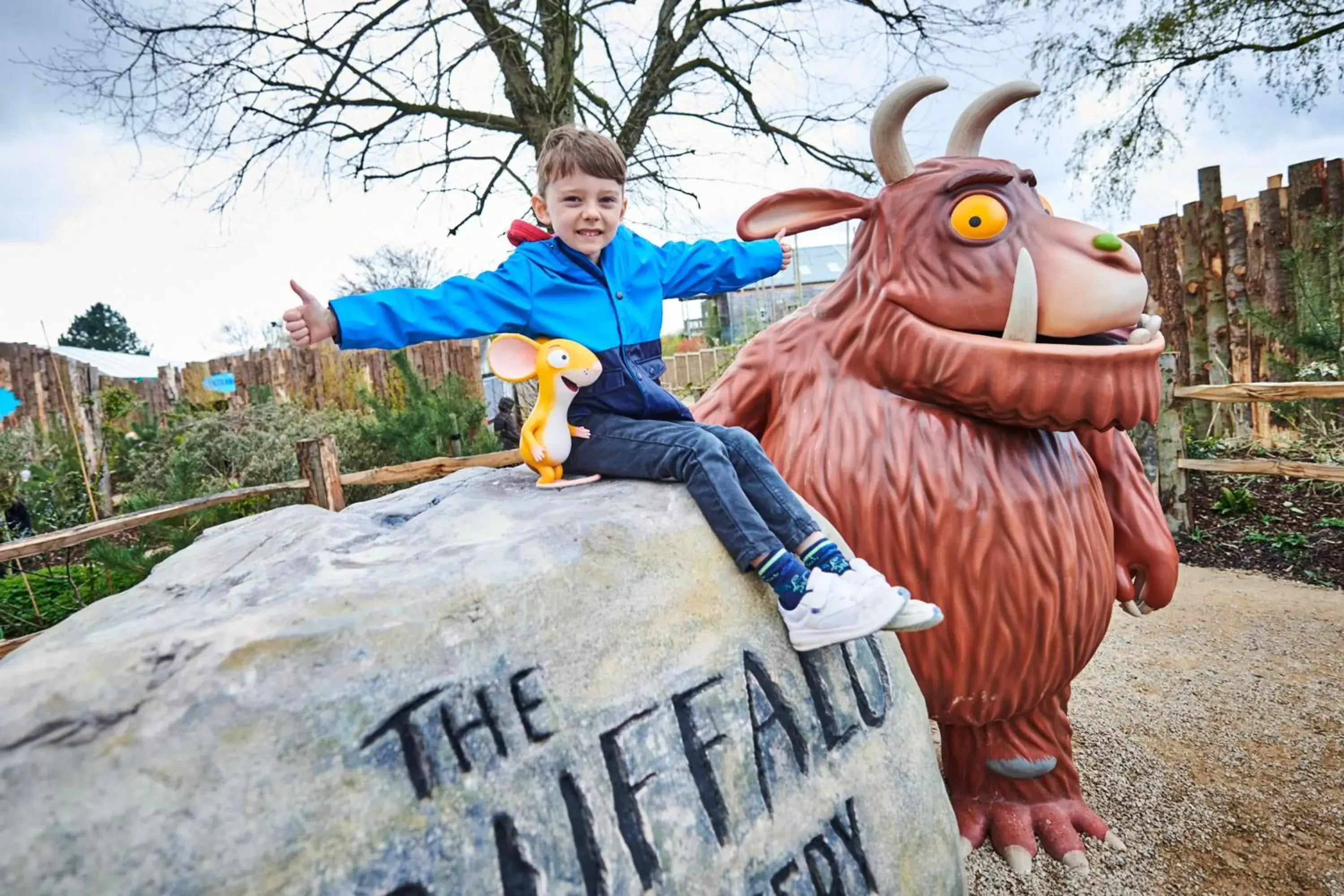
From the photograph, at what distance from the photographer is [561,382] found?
153 centimetres

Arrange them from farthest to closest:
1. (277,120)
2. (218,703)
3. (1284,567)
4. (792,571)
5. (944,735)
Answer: (277,120) → (1284,567) → (944,735) → (792,571) → (218,703)

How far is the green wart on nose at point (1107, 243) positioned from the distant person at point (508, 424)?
335 centimetres

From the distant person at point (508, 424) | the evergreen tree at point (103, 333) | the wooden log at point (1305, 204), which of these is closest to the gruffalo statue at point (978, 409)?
the distant person at point (508, 424)

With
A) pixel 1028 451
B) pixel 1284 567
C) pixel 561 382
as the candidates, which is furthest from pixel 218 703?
pixel 1284 567

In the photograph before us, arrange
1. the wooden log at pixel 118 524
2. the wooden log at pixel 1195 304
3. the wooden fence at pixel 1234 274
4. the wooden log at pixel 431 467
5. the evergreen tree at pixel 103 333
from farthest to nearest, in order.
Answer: the evergreen tree at pixel 103 333 < the wooden log at pixel 1195 304 < the wooden fence at pixel 1234 274 < the wooden log at pixel 431 467 < the wooden log at pixel 118 524

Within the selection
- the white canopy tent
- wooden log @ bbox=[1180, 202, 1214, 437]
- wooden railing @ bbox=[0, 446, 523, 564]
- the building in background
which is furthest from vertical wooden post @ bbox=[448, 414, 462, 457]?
the white canopy tent

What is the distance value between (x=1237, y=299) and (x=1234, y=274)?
0.19 m

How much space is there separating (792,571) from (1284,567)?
4717 millimetres

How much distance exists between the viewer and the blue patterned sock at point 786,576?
1.31m

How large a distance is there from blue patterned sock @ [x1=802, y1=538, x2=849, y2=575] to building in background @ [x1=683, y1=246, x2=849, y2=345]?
13.3 m

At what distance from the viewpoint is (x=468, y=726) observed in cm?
101

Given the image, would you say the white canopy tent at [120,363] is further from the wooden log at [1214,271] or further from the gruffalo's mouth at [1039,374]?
Answer: the gruffalo's mouth at [1039,374]

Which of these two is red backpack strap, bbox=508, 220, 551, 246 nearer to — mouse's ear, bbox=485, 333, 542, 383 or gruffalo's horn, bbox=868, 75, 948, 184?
mouse's ear, bbox=485, 333, 542, 383

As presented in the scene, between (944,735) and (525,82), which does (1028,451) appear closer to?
(944,735)
